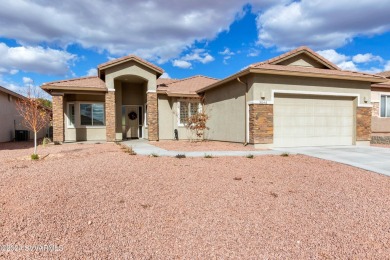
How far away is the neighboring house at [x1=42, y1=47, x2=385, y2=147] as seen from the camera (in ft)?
37.9

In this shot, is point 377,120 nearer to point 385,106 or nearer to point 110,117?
point 385,106

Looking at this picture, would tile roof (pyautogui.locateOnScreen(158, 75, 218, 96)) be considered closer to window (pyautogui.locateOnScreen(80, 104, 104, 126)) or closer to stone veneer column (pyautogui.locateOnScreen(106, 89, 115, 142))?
stone veneer column (pyautogui.locateOnScreen(106, 89, 115, 142))

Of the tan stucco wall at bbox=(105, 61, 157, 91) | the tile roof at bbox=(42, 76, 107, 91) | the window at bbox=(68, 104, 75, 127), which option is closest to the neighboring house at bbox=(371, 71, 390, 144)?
the tan stucco wall at bbox=(105, 61, 157, 91)

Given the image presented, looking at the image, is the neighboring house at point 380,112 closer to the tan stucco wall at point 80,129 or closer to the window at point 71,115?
A: the tan stucco wall at point 80,129

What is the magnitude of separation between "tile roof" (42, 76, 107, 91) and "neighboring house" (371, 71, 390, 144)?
17.1m

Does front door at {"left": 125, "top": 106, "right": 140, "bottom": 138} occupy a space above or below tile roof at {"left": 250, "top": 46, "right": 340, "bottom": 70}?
below

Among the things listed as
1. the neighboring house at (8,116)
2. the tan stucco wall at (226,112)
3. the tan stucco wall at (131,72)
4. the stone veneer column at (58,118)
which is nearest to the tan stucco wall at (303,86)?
the tan stucco wall at (226,112)

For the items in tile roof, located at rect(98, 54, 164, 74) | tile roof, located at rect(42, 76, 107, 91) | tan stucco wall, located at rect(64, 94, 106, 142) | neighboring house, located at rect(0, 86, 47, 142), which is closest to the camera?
tile roof, located at rect(42, 76, 107, 91)

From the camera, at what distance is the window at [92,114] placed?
16.8 m

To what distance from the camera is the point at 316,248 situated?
10.6 ft

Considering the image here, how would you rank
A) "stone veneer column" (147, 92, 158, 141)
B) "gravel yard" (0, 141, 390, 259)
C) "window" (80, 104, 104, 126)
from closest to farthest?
"gravel yard" (0, 141, 390, 259), "stone veneer column" (147, 92, 158, 141), "window" (80, 104, 104, 126)

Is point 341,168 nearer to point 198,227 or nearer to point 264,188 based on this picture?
point 264,188

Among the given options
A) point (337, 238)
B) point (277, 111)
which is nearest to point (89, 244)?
point (337, 238)

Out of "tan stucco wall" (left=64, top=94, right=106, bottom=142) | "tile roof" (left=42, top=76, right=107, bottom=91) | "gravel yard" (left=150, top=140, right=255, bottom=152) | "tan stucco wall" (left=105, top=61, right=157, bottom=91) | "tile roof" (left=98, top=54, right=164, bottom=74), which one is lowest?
"gravel yard" (left=150, top=140, right=255, bottom=152)
